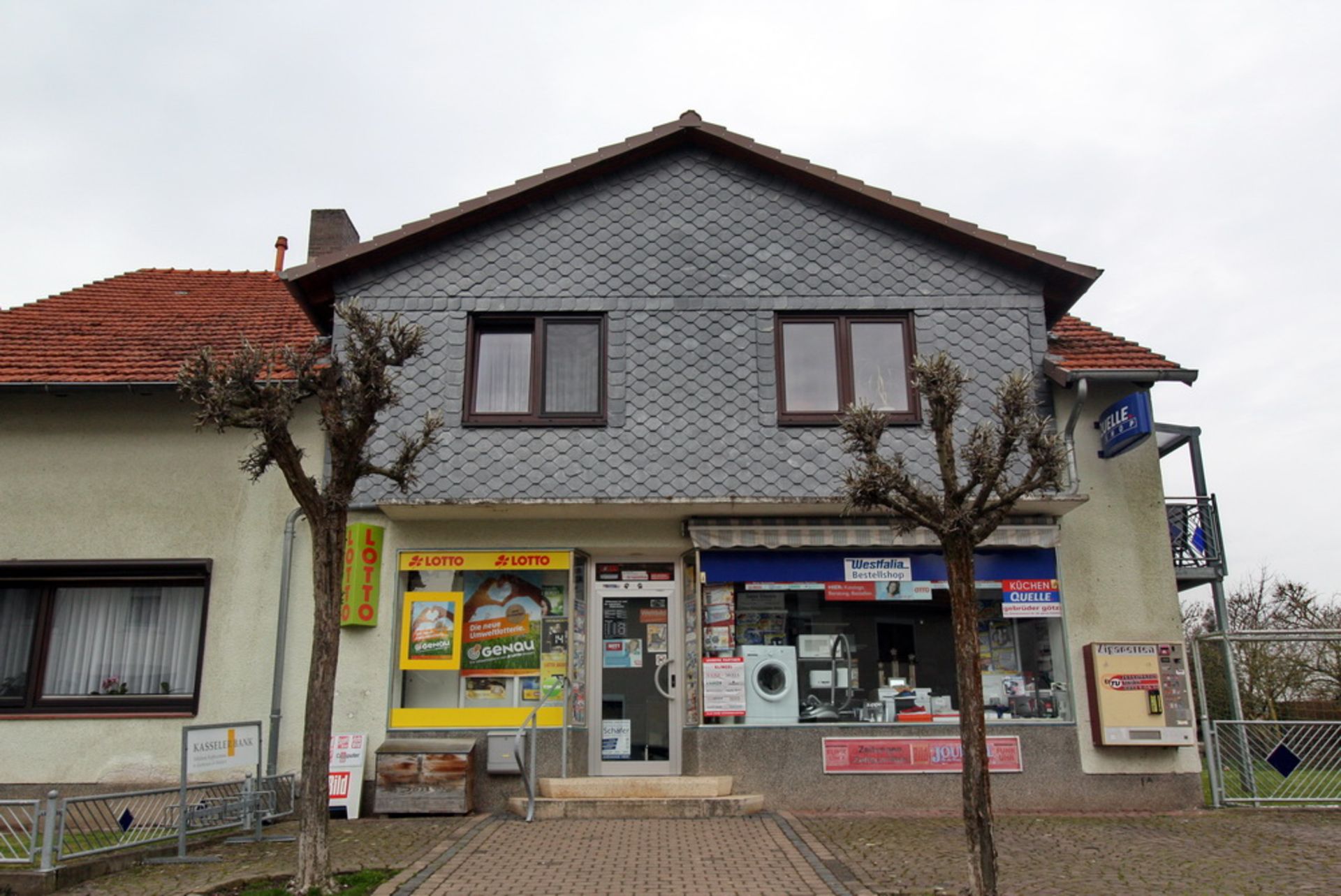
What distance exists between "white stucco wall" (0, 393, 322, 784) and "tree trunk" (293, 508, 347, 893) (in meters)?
3.85

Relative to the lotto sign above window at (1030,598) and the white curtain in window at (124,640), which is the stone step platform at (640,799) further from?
the white curtain in window at (124,640)

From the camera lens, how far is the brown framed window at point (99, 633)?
11578mm

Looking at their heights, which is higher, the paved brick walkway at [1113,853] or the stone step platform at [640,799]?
the stone step platform at [640,799]

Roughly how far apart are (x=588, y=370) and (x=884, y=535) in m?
3.85

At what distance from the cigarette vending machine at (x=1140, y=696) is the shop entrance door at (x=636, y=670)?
178 inches

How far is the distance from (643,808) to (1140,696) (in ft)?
17.9

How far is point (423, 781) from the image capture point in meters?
10.8

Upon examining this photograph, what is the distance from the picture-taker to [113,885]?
7.96 m

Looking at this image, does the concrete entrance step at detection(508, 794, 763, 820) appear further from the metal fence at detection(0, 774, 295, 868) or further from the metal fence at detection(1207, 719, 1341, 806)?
the metal fence at detection(1207, 719, 1341, 806)

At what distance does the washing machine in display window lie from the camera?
37.6ft

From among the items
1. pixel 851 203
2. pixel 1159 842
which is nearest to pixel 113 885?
pixel 1159 842

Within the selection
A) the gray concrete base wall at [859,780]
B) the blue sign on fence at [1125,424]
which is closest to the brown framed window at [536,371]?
the gray concrete base wall at [859,780]

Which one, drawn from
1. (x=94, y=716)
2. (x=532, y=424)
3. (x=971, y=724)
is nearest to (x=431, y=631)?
(x=532, y=424)

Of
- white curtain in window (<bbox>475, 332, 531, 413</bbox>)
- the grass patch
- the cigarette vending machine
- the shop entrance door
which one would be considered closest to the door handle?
the shop entrance door
